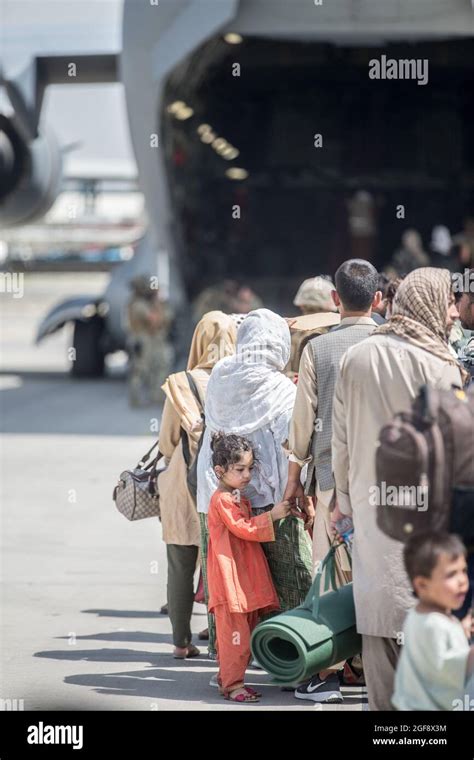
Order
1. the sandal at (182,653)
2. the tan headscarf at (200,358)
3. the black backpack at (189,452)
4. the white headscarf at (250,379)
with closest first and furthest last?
the white headscarf at (250,379)
the black backpack at (189,452)
the tan headscarf at (200,358)
the sandal at (182,653)

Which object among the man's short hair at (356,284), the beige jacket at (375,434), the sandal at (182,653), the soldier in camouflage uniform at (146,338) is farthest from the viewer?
the soldier in camouflage uniform at (146,338)

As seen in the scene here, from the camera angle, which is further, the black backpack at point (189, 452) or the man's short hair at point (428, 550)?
the black backpack at point (189, 452)

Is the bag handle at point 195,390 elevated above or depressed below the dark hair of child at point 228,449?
above

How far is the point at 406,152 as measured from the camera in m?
23.4

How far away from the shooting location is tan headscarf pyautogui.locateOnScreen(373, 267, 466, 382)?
497cm

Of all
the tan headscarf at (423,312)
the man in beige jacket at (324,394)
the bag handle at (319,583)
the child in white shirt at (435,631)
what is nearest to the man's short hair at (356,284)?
the man in beige jacket at (324,394)

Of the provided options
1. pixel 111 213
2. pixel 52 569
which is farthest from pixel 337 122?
pixel 111 213

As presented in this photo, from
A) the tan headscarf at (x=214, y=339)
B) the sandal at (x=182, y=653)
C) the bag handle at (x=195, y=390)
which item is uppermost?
the tan headscarf at (x=214, y=339)

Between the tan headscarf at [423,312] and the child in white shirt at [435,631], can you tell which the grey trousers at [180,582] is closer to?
the tan headscarf at [423,312]

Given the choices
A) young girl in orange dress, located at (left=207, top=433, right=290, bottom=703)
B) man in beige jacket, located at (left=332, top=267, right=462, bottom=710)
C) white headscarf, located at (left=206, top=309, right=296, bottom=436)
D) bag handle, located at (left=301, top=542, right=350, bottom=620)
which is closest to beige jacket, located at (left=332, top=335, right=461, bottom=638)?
man in beige jacket, located at (left=332, top=267, right=462, bottom=710)

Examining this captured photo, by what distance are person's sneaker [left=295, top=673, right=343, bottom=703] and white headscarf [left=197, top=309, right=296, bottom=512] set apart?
0.78 m

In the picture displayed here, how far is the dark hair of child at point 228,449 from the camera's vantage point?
6.00 metres

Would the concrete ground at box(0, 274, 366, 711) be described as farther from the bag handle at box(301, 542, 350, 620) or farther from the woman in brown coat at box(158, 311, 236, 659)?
the bag handle at box(301, 542, 350, 620)

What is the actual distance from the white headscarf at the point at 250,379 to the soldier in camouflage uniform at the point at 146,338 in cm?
1148
